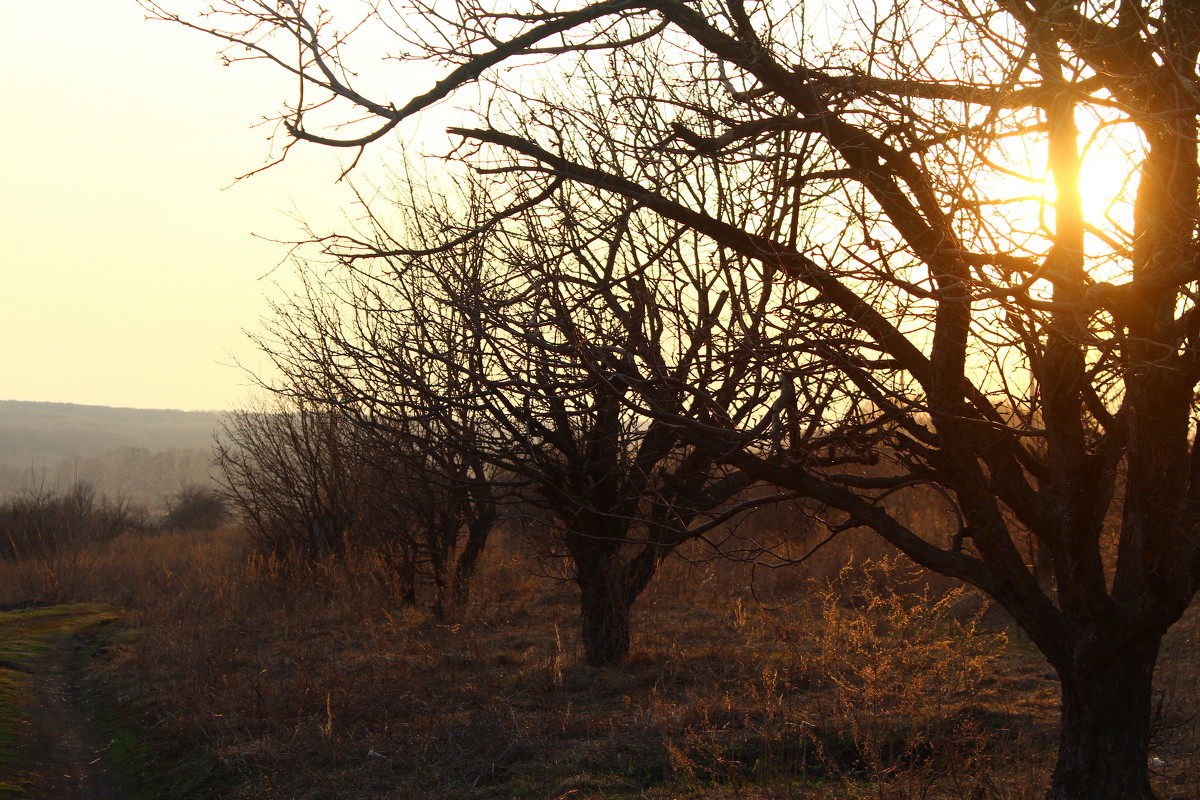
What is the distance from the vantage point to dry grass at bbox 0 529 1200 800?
573cm

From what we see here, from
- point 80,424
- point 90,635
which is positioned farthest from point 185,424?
point 90,635

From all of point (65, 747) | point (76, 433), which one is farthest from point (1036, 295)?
point (76, 433)

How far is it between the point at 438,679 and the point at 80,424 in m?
190

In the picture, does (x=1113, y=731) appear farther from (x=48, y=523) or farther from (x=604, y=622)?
(x=48, y=523)

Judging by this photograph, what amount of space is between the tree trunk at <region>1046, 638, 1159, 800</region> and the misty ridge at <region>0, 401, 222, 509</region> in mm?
78734

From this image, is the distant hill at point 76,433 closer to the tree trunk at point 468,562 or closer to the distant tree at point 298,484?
the distant tree at point 298,484

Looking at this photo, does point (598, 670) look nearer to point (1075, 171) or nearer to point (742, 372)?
point (742, 372)

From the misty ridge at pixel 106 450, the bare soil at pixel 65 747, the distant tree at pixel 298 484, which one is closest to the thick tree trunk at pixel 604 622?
the bare soil at pixel 65 747

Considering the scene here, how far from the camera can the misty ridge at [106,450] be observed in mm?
105688

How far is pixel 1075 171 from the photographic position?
3680mm

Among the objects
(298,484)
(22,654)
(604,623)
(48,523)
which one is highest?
(298,484)

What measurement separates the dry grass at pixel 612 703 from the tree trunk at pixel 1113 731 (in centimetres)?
43

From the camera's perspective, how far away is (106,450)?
145250mm

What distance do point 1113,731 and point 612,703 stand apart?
13.7ft
